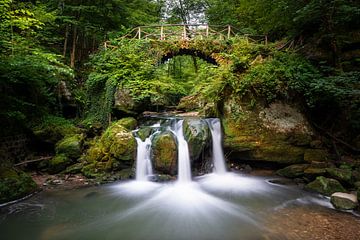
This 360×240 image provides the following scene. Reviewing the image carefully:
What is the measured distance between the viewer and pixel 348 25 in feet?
29.2

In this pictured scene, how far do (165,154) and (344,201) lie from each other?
15.6ft

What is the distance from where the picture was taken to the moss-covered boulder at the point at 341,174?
6.73 metres

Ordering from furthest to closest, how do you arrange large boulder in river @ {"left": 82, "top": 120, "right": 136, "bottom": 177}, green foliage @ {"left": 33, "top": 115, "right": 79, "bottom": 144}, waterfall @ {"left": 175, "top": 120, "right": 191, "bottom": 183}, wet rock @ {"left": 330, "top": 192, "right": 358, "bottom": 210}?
green foliage @ {"left": 33, "top": 115, "right": 79, "bottom": 144}, large boulder in river @ {"left": 82, "top": 120, "right": 136, "bottom": 177}, waterfall @ {"left": 175, "top": 120, "right": 191, "bottom": 183}, wet rock @ {"left": 330, "top": 192, "right": 358, "bottom": 210}

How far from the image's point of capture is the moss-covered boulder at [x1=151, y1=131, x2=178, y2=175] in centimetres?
790

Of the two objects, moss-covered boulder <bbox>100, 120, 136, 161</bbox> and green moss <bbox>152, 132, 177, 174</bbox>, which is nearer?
green moss <bbox>152, 132, 177, 174</bbox>

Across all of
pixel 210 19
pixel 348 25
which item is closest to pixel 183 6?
pixel 210 19

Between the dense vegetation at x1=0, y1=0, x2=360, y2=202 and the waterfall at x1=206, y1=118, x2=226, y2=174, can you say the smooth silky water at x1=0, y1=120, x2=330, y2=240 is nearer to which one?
the waterfall at x1=206, y1=118, x2=226, y2=174

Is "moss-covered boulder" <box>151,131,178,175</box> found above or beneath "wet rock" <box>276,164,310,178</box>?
above

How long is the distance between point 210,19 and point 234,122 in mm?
11940

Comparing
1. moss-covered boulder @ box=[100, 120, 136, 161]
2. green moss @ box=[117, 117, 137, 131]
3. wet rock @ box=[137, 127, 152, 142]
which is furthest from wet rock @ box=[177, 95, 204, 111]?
moss-covered boulder @ box=[100, 120, 136, 161]

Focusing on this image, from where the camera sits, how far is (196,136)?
8453mm

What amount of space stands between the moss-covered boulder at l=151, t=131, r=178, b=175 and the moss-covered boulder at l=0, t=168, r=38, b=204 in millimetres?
3367

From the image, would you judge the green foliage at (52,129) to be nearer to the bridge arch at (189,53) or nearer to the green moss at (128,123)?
the green moss at (128,123)

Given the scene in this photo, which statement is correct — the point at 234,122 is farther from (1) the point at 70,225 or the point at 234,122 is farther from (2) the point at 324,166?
(1) the point at 70,225
